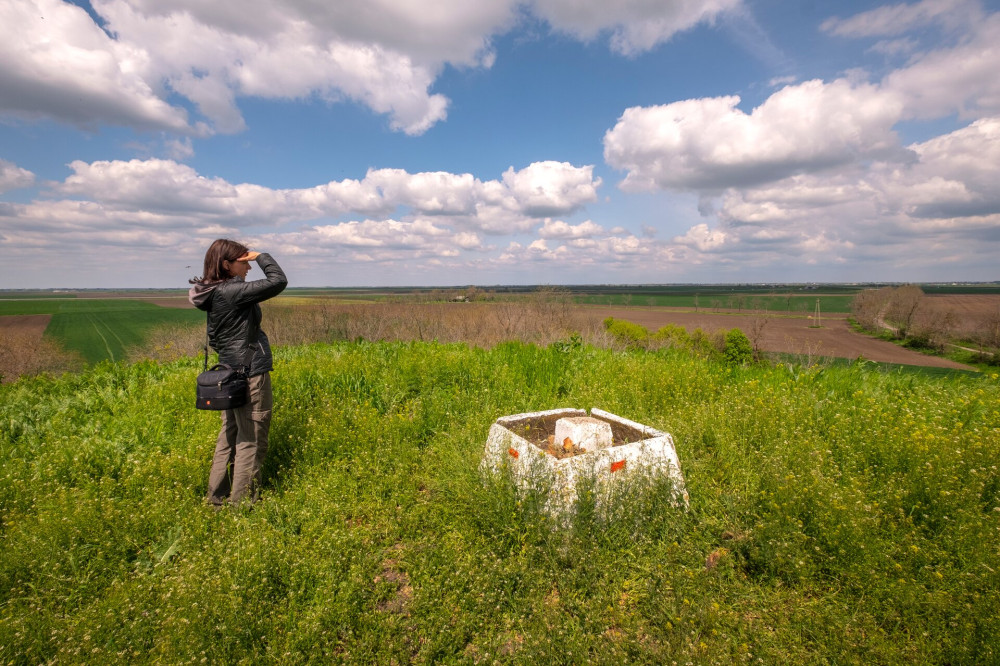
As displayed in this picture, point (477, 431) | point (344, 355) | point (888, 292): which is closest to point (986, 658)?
point (477, 431)

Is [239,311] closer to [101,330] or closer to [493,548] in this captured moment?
[493,548]

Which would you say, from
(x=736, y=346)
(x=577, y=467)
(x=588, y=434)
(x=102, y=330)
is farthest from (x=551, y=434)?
(x=102, y=330)

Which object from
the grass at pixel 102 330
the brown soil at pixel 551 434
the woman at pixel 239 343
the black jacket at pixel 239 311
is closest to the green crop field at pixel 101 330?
the grass at pixel 102 330

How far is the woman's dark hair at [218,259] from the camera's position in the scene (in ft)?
12.2

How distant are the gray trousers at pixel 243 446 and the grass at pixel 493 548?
0.75ft

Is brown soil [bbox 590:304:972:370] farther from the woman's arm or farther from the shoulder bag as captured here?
the shoulder bag

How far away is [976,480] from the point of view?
137 inches

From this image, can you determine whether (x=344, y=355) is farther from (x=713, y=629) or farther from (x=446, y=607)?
(x=713, y=629)

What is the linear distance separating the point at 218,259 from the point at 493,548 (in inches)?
126

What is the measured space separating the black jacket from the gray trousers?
0.71ft

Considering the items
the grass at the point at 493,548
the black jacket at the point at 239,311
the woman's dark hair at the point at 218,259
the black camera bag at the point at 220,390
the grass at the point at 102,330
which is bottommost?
the grass at the point at 102,330

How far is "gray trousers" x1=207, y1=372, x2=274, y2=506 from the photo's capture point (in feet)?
12.7

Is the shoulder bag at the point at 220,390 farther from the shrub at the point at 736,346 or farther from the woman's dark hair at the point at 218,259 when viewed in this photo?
the shrub at the point at 736,346

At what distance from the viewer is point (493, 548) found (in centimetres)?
330
